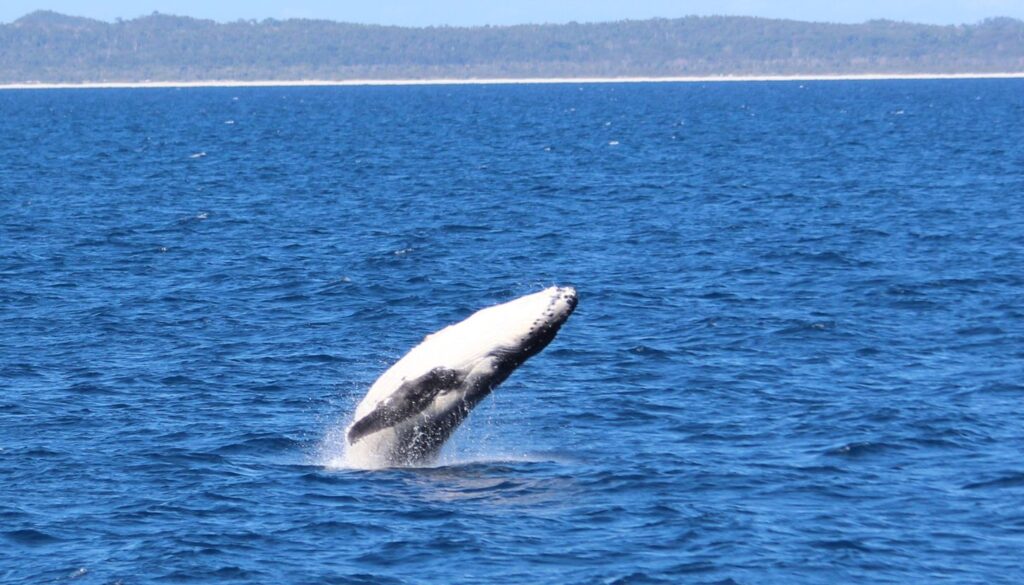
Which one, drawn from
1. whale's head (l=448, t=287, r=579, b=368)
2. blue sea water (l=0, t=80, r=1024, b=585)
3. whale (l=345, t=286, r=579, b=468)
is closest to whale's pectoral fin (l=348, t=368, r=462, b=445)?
whale (l=345, t=286, r=579, b=468)

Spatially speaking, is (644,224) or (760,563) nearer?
(760,563)

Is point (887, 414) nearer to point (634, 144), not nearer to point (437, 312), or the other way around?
point (437, 312)

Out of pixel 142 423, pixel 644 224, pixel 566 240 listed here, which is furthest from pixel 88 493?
pixel 644 224

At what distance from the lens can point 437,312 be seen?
39844mm

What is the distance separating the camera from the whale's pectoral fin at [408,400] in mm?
20688

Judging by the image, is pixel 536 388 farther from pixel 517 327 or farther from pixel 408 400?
pixel 517 327

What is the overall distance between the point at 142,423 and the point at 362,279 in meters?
18.1

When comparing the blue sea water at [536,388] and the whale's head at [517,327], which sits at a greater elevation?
the whale's head at [517,327]

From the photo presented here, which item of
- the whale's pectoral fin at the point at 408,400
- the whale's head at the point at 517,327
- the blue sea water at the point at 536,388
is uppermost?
the whale's head at the point at 517,327

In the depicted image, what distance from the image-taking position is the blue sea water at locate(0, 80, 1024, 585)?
20672mm

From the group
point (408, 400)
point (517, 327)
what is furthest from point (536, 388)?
point (517, 327)

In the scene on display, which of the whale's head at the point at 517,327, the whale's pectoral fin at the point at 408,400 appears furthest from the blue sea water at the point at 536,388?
the whale's head at the point at 517,327

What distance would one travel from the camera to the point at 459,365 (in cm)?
2061

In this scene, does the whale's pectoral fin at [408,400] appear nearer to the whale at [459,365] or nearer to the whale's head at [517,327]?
the whale at [459,365]
